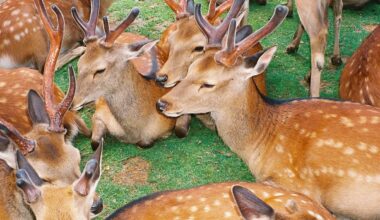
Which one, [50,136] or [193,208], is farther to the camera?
[50,136]

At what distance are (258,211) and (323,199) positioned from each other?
4.62 feet

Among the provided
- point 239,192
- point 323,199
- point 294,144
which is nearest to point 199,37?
point 294,144

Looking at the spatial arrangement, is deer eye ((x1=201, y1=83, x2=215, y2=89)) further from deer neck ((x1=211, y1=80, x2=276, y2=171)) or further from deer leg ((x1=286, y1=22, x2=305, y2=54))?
deer leg ((x1=286, y1=22, x2=305, y2=54))

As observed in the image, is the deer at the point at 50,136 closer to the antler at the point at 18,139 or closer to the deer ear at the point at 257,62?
the antler at the point at 18,139

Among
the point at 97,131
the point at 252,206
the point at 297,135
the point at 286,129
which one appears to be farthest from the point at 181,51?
the point at 252,206

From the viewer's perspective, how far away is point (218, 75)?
4.11 meters

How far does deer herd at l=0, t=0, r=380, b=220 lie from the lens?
11.4 ft

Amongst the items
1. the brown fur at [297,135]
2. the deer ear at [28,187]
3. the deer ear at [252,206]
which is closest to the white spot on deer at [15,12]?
the brown fur at [297,135]

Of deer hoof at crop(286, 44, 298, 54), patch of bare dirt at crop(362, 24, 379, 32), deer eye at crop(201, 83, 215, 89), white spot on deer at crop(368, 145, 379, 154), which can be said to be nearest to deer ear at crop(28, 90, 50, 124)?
deer eye at crop(201, 83, 215, 89)

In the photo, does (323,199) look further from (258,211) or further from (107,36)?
(107,36)

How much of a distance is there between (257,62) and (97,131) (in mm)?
1685

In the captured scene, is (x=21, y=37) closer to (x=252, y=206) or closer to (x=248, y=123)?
(x=248, y=123)

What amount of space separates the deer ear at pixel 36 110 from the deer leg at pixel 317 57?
7.58ft

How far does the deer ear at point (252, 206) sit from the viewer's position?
9.20 feet
